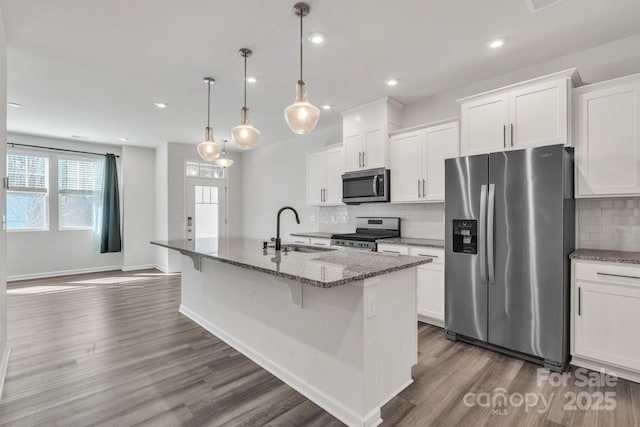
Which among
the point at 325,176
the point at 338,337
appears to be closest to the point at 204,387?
the point at 338,337

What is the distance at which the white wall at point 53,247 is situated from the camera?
5.62 meters

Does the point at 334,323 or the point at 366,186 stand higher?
the point at 366,186

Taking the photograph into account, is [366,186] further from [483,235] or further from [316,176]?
[483,235]

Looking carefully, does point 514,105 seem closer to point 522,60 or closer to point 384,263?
point 522,60

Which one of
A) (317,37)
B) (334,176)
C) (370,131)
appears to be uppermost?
(317,37)

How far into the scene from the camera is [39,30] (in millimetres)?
2463

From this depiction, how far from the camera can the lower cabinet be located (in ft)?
10.6

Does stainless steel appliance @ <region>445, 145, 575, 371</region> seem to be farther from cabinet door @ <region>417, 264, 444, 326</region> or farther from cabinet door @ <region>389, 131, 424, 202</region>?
cabinet door @ <region>389, 131, 424, 202</region>

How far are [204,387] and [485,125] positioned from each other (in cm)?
328

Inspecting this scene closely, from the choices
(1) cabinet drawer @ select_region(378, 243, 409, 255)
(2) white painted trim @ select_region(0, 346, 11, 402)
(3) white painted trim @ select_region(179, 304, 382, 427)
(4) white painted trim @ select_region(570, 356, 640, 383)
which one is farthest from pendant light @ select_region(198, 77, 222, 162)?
(4) white painted trim @ select_region(570, 356, 640, 383)

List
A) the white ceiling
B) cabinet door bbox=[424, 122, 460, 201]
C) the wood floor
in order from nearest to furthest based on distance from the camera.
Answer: the wood floor, the white ceiling, cabinet door bbox=[424, 122, 460, 201]

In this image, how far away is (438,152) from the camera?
355cm

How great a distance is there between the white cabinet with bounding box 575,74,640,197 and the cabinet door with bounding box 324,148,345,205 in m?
2.74

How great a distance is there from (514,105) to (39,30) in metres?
4.00
